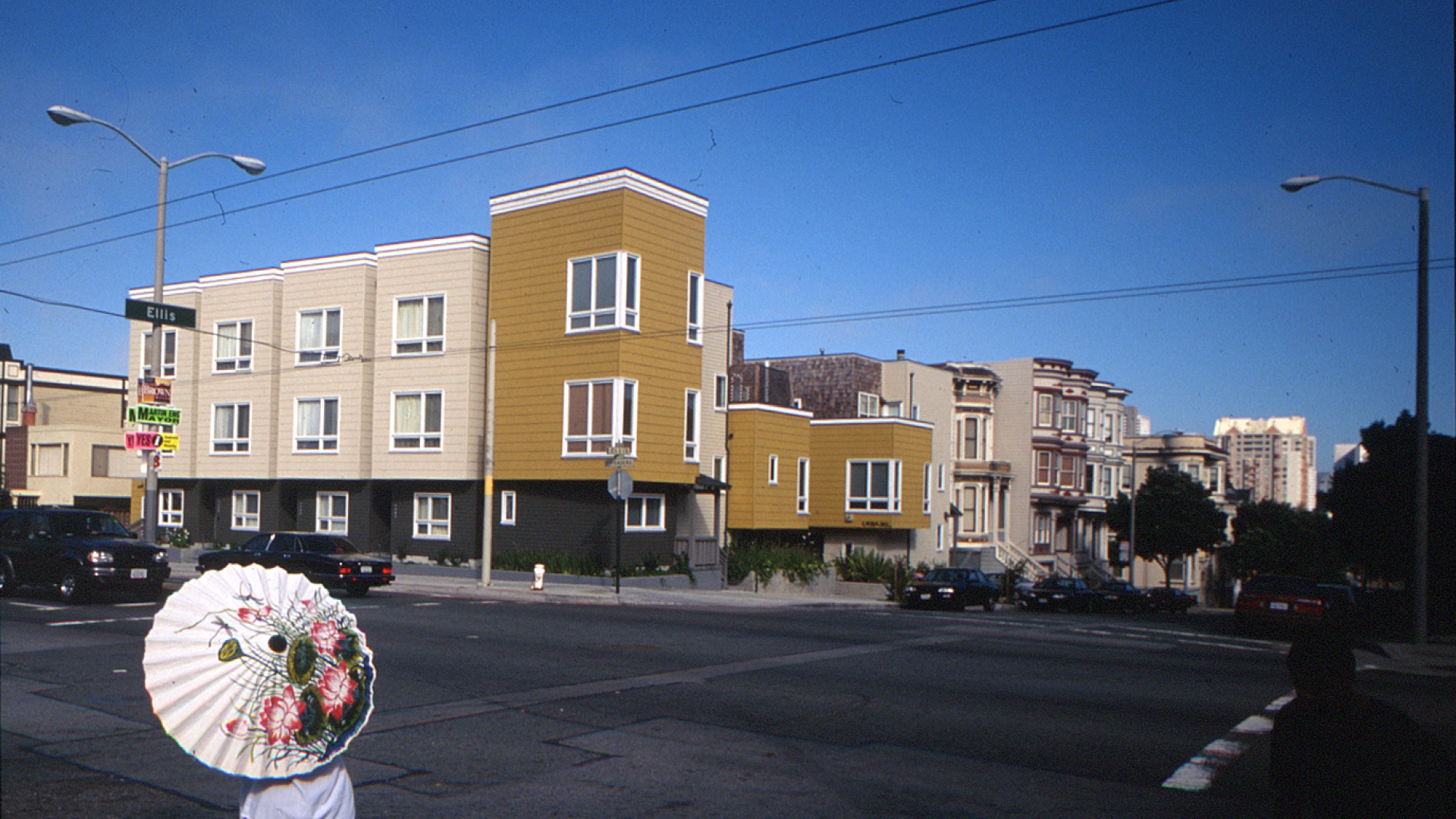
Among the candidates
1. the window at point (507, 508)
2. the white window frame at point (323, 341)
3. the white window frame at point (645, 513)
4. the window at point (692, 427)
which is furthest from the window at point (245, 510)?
the window at point (692, 427)

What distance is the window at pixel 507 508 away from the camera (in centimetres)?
3384

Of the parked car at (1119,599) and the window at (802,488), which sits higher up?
the window at (802,488)

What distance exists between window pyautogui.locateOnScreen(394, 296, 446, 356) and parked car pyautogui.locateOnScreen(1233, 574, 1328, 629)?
23.6 m

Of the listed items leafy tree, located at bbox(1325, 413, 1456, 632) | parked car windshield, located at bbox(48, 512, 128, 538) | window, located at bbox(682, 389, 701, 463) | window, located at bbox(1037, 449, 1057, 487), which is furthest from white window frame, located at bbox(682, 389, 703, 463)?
window, located at bbox(1037, 449, 1057, 487)

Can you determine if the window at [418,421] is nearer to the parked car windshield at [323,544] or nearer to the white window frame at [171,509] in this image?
the parked car windshield at [323,544]

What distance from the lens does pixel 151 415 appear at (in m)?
21.8

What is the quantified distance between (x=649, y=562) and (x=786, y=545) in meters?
11.7

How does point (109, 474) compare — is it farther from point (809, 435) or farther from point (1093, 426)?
point (1093, 426)

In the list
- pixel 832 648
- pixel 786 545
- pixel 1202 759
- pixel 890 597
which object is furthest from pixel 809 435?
pixel 1202 759

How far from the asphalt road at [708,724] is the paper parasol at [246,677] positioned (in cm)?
401

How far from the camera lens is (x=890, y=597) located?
1294 inches

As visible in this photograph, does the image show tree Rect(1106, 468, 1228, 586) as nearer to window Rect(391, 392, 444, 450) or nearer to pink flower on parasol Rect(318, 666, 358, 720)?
window Rect(391, 392, 444, 450)

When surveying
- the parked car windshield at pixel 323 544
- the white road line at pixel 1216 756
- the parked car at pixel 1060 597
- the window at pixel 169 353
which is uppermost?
the window at pixel 169 353

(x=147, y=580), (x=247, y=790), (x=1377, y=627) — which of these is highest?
(x=247, y=790)
